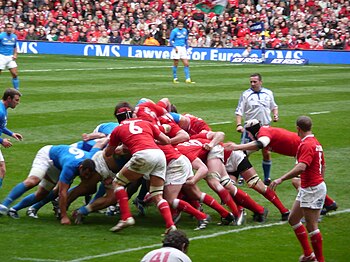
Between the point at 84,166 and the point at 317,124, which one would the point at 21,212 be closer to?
the point at 84,166

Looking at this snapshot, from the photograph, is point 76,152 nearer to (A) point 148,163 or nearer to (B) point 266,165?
(A) point 148,163

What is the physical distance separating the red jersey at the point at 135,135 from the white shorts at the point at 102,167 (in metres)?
0.42

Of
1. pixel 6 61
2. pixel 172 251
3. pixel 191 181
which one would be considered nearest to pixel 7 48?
pixel 6 61

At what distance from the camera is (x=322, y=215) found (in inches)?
503

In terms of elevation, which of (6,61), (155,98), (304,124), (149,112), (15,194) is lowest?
(155,98)

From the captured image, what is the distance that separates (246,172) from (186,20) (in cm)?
3537

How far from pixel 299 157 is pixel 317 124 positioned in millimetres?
11705

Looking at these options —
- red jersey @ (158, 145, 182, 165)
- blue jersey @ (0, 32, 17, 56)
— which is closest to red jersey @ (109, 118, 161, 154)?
red jersey @ (158, 145, 182, 165)

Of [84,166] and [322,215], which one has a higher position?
[84,166]

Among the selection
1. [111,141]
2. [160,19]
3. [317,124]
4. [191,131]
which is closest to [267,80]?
[317,124]

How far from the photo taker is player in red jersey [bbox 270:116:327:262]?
1024 cm

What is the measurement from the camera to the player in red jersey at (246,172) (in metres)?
12.6

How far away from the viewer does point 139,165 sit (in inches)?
451

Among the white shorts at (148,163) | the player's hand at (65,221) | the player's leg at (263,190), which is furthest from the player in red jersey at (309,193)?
the player's hand at (65,221)
